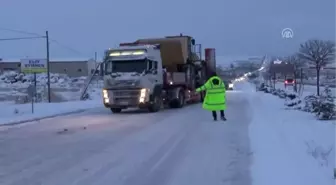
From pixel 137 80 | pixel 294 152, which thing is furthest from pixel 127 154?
pixel 137 80

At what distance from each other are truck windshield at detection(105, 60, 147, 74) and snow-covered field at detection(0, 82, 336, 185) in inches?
267

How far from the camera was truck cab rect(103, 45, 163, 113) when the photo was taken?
24.6 m

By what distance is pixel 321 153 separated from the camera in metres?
10.4

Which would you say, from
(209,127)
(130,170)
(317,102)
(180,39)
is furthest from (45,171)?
(180,39)

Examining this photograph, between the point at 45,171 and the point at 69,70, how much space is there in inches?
5015

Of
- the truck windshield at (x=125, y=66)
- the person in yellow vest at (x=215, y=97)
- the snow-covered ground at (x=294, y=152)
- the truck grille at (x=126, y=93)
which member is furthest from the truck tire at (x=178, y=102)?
the snow-covered ground at (x=294, y=152)

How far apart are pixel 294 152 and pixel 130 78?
46.8 feet

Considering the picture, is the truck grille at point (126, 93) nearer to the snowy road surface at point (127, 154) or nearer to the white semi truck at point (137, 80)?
the white semi truck at point (137, 80)

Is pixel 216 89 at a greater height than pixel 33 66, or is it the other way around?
pixel 33 66

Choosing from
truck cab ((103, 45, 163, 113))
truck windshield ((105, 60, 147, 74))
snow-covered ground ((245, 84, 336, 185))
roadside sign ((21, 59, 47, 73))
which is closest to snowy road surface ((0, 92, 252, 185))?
snow-covered ground ((245, 84, 336, 185))

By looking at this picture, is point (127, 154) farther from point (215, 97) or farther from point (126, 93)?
point (126, 93)

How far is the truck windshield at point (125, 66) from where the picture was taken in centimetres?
2495

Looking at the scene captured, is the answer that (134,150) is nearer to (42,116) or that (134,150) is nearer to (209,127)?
(209,127)

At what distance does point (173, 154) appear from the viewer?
38.1 feet
